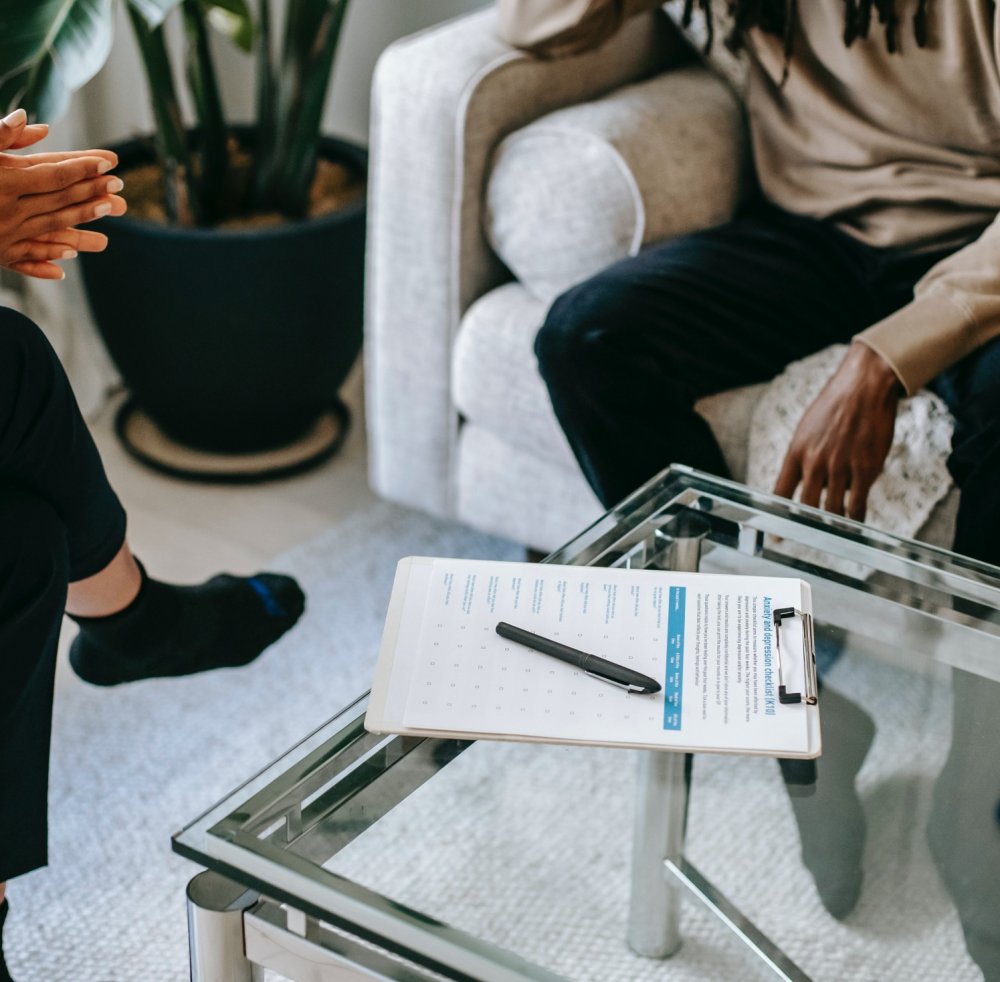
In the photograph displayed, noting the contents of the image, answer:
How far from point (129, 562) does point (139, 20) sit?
882 mm

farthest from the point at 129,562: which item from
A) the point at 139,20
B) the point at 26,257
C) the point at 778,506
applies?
the point at 139,20

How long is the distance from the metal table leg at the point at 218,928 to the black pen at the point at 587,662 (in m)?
0.24

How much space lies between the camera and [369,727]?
824 millimetres

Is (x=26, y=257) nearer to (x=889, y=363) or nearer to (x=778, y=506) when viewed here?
(x=778, y=506)

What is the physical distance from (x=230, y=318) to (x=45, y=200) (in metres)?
0.75

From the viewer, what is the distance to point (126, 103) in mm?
2277

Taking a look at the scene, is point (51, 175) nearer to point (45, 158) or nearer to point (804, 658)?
point (45, 158)

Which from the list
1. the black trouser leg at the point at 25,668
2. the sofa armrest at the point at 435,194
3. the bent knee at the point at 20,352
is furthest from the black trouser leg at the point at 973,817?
the sofa armrest at the point at 435,194

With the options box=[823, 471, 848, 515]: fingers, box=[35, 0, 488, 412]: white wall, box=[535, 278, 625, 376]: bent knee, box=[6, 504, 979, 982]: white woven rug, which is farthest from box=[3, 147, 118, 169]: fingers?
box=[35, 0, 488, 412]: white wall

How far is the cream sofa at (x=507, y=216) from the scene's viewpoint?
1.55m

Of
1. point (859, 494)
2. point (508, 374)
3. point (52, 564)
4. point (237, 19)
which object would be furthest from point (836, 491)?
point (237, 19)

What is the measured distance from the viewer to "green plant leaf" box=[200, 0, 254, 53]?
174 centimetres

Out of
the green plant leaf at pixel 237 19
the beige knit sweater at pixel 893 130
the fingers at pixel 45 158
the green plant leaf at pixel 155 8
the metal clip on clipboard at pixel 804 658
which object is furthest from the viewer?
the green plant leaf at pixel 237 19

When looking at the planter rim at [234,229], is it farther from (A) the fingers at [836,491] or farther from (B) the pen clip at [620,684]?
(B) the pen clip at [620,684]
